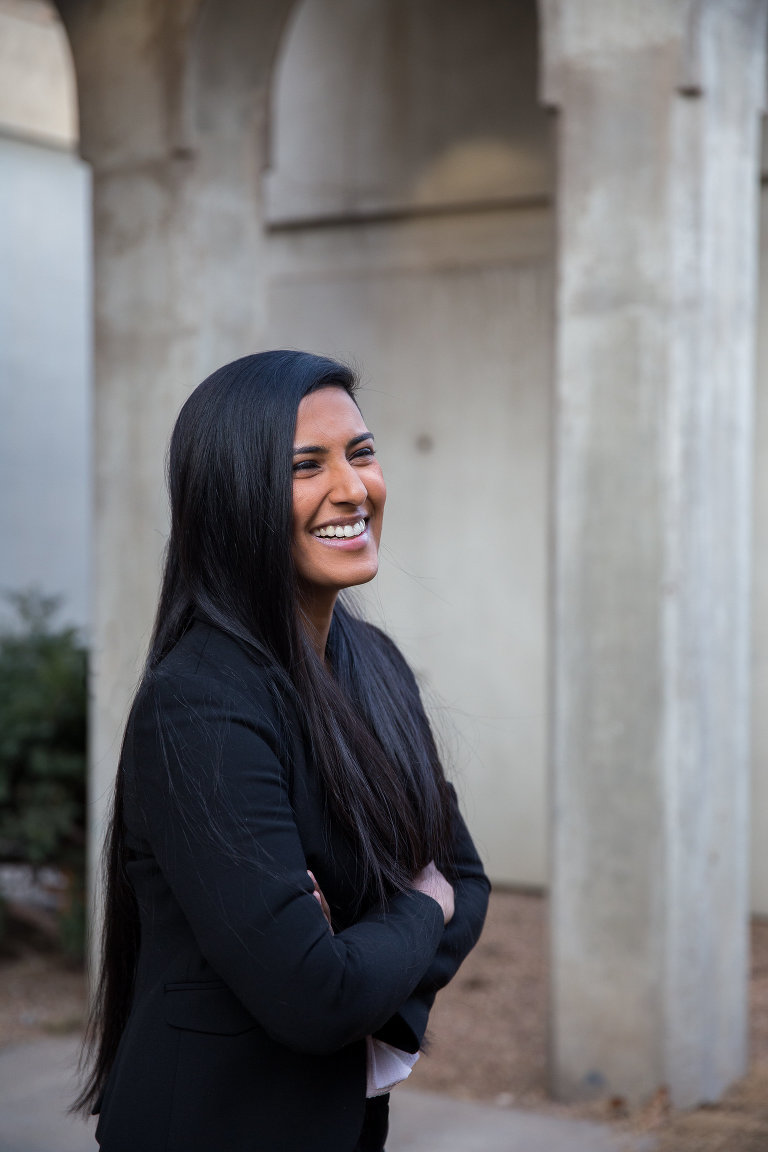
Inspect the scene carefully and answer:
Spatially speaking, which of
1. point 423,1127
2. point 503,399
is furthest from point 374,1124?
point 503,399

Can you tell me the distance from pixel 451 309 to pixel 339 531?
6.51m

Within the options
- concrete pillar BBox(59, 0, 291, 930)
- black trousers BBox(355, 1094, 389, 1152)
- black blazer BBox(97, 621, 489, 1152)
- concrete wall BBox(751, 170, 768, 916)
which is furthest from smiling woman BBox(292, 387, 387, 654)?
concrete wall BBox(751, 170, 768, 916)

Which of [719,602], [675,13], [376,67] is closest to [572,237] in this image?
[675,13]

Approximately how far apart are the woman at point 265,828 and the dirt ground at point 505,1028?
2090mm

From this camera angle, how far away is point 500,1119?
4.70 metres

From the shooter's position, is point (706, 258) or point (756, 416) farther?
point (756, 416)

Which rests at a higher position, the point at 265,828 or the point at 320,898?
the point at 265,828

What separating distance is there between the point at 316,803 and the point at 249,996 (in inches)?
11.4

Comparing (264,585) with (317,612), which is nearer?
(264,585)

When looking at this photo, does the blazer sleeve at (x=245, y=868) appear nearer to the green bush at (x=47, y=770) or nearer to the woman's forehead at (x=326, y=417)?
the woman's forehead at (x=326, y=417)

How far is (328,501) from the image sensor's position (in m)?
1.89

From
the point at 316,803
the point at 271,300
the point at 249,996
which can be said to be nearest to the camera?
the point at 249,996

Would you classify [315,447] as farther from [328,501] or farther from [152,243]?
[152,243]

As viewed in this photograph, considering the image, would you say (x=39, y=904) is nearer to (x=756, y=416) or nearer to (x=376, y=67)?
(x=756, y=416)
